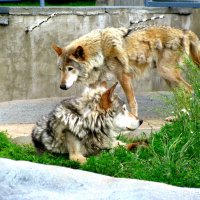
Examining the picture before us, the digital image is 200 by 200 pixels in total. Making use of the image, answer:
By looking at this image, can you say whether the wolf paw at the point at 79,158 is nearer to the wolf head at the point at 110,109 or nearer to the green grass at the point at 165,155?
the green grass at the point at 165,155

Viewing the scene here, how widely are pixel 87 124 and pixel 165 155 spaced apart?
122 cm

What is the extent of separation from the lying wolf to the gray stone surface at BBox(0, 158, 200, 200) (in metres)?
2.28

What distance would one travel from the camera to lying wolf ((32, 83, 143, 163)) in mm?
7867

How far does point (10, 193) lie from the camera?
5.32 m

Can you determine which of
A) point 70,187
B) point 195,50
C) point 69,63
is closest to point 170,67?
point 195,50

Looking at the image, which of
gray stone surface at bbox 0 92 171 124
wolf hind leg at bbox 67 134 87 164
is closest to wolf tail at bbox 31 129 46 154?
wolf hind leg at bbox 67 134 87 164

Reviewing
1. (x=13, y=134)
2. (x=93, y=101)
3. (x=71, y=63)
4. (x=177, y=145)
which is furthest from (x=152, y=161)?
(x=71, y=63)

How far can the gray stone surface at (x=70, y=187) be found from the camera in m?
5.07

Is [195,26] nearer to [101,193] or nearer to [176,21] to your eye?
[176,21]

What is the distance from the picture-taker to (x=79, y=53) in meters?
10.6

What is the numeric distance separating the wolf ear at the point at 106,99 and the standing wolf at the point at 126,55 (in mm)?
2834

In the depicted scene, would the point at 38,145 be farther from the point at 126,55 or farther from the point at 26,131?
the point at 126,55

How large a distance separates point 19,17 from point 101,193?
7.96 meters

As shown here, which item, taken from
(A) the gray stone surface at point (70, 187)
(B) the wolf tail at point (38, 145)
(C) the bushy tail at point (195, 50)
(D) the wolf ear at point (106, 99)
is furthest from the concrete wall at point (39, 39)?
(A) the gray stone surface at point (70, 187)
